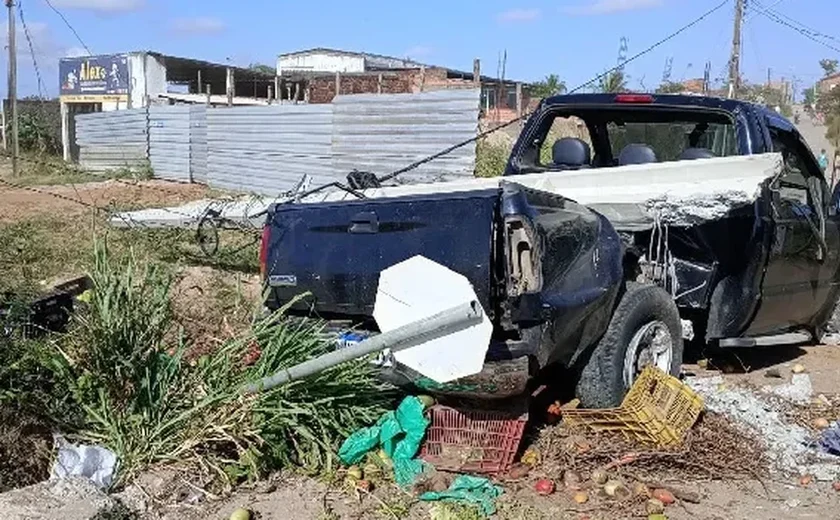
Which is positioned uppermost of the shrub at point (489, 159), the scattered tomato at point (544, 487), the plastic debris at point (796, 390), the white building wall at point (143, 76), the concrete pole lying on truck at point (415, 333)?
the white building wall at point (143, 76)

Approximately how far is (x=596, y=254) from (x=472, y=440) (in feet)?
3.93

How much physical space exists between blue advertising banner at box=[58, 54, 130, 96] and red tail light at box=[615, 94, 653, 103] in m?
27.9

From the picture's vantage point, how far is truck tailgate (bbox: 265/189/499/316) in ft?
14.3

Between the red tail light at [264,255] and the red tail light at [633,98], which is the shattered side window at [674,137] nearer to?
the red tail light at [633,98]

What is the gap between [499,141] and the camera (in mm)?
19406

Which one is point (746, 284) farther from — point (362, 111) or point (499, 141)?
point (499, 141)

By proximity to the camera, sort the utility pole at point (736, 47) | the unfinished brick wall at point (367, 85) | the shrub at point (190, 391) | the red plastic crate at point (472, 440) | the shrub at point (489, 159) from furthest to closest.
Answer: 1. the unfinished brick wall at point (367, 85)
2. the utility pole at point (736, 47)
3. the shrub at point (489, 159)
4. the red plastic crate at point (472, 440)
5. the shrub at point (190, 391)

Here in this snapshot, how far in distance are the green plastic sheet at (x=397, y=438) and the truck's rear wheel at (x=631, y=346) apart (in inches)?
39.7

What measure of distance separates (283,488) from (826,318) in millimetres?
5016

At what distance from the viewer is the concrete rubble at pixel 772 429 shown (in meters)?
5.02

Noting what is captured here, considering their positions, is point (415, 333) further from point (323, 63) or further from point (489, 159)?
point (323, 63)

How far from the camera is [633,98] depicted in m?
6.56

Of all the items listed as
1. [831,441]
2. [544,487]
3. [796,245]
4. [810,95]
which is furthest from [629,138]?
[810,95]

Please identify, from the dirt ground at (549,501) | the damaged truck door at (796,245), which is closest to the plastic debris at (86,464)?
the dirt ground at (549,501)
